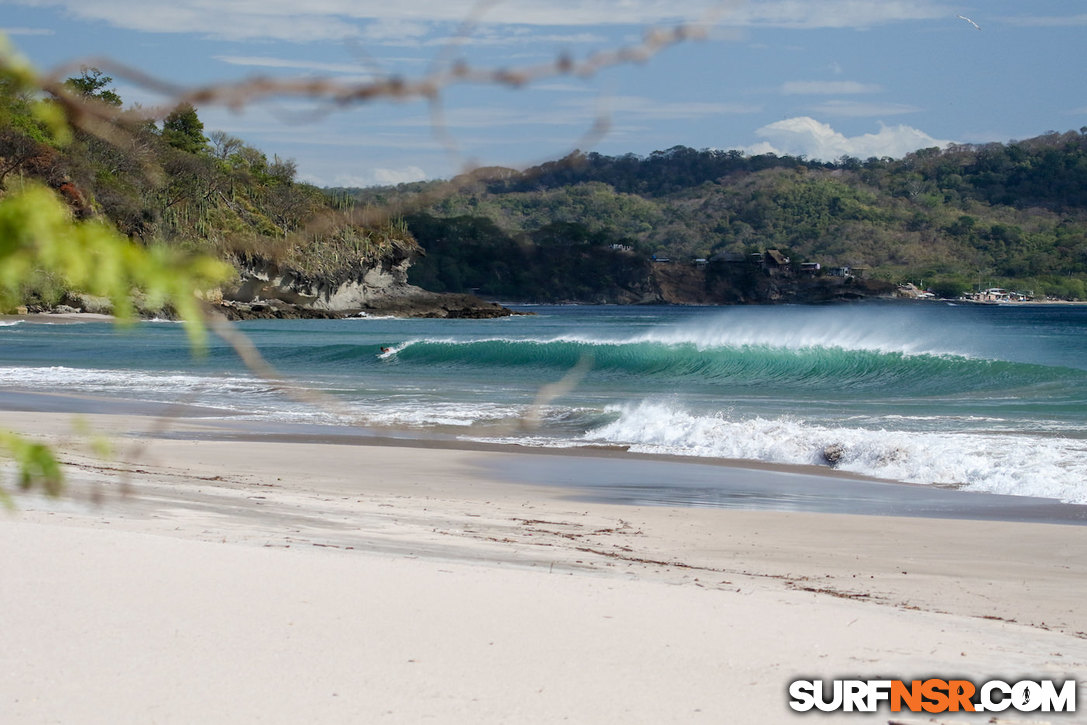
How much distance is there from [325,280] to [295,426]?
6224 centimetres

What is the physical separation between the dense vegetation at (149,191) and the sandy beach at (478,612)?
30 centimetres

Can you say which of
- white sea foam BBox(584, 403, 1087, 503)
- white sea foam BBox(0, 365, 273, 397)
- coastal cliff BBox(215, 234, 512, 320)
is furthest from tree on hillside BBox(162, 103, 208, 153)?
coastal cliff BBox(215, 234, 512, 320)

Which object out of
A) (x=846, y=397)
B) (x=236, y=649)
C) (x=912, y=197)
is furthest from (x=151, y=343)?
(x=912, y=197)

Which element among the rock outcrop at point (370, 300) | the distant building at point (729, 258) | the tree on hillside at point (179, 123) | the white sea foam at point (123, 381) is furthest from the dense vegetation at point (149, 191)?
the distant building at point (729, 258)

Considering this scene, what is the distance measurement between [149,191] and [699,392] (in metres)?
21.5

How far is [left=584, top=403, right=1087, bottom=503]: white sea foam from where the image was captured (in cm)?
1109

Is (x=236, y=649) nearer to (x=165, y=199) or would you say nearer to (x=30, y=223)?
(x=165, y=199)

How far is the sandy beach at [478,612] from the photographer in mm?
3242

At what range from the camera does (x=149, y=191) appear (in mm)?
1680

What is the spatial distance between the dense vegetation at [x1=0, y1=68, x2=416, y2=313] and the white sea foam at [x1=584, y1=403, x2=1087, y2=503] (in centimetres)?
1001

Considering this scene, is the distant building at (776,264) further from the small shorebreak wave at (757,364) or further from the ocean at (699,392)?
the small shorebreak wave at (757,364)

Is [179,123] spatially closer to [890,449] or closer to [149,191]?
[149,191]

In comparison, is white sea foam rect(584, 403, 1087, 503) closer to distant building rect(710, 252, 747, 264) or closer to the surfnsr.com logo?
the surfnsr.com logo

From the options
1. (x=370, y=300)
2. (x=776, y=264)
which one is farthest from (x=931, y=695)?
(x=776, y=264)
